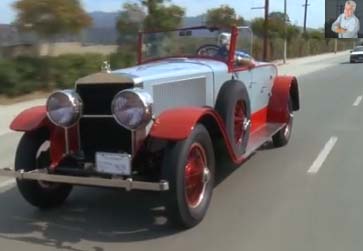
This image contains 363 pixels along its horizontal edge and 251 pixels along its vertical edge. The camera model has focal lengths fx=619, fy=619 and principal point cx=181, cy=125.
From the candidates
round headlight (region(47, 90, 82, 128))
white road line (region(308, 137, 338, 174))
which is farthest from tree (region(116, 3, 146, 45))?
round headlight (region(47, 90, 82, 128))

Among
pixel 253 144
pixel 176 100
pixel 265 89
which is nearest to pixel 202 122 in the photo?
pixel 176 100

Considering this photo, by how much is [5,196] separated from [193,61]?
2552mm

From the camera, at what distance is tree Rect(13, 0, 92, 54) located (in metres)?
17.2

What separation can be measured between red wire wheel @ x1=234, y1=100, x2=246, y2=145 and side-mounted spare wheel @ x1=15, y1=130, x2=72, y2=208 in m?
2.13

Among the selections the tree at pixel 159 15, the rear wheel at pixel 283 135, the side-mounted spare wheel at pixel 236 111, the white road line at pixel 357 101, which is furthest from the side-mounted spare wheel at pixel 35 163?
the tree at pixel 159 15

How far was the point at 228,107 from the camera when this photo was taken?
6.59 m

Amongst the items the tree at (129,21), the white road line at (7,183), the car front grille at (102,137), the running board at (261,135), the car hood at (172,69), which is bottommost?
the white road line at (7,183)

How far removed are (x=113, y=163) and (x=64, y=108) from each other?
2.44 ft

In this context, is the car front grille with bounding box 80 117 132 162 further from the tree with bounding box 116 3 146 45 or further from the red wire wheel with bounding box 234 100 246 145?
the tree with bounding box 116 3 146 45

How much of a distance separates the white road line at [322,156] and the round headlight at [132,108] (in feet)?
9.97

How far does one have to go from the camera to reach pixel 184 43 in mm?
7566

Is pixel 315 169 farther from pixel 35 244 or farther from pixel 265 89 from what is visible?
pixel 35 244

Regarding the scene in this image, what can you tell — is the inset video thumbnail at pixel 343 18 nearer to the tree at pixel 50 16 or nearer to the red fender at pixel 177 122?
the tree at pixel 50 16

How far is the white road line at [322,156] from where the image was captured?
7.75 m
